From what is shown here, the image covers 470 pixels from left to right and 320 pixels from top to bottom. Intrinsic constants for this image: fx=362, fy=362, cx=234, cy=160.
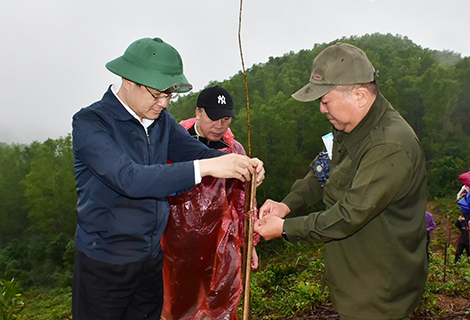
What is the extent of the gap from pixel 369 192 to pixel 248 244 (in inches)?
26.6

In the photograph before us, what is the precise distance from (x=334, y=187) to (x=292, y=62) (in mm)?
42730

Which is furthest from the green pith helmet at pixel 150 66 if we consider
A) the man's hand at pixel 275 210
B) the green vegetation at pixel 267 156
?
the green vegetation at pixel 267 156

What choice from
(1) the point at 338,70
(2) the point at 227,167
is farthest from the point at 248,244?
(1) the point at 338,70

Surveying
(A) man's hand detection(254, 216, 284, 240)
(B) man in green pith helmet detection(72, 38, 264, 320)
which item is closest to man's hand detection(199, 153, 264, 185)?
(B) man in green pith helmet detection(72, 38, 264, 320)

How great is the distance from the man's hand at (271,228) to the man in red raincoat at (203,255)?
0.79m

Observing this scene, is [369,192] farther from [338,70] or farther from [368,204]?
[338,70]

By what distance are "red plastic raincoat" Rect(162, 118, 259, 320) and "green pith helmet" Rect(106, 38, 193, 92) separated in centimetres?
115

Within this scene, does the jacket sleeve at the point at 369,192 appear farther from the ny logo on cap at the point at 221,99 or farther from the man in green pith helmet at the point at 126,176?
the ny logo on cap at the point at 221,99

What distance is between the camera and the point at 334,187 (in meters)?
1.89

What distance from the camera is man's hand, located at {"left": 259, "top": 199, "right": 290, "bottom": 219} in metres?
2.29

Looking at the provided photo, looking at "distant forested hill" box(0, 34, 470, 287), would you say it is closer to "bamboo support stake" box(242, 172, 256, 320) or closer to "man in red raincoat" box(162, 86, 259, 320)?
"man in red raincoat" box(162, 86, 259, 320)

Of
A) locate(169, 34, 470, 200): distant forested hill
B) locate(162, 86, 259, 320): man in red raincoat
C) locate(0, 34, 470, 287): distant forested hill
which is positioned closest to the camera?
locate(162, 86, 259, 320): man in red raincoat

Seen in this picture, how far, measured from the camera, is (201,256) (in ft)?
9.25

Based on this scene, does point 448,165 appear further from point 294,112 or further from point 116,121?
point 116,121
